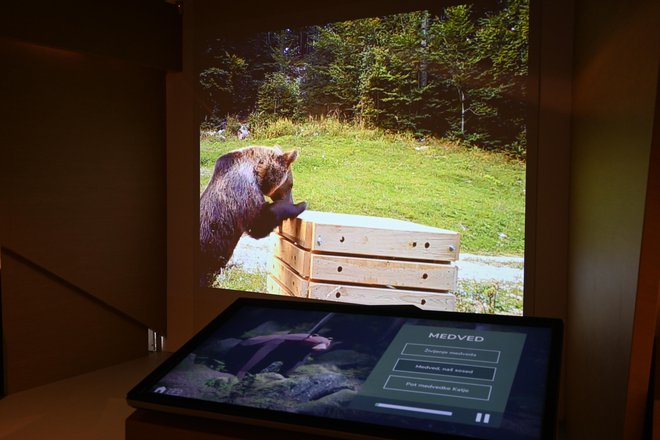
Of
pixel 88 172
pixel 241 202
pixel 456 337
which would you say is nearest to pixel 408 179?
pixel 241 202

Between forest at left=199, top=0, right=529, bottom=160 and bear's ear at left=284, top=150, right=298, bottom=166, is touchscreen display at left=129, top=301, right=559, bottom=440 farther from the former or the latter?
bear's ear at left=284, top=150, right=298, bottom=166

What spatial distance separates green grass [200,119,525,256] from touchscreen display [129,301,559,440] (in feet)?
8.45

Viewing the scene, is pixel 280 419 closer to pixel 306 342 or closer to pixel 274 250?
pixel 306 342

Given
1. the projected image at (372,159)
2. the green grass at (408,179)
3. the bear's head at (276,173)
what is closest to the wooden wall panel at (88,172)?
the projected image at (372,159)

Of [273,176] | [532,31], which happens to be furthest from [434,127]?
[273,176]

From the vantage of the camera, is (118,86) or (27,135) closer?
(27,135)

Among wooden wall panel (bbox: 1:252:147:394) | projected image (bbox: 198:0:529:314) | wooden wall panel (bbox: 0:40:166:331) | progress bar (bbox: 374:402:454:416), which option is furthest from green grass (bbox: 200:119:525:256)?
progress bar (bbox: 374:402:454:416)

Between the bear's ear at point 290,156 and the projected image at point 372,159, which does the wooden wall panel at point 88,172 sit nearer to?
the projected image at point 372,159

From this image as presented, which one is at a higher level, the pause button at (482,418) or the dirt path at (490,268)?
the pause button at (482,418)

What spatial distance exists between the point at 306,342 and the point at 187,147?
3811 mm

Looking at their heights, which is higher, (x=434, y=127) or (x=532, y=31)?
(x=532, y=31)

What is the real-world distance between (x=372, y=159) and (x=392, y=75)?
552mm

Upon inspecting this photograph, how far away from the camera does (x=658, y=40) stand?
1.24 meters

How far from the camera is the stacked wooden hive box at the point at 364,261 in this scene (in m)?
4.08
